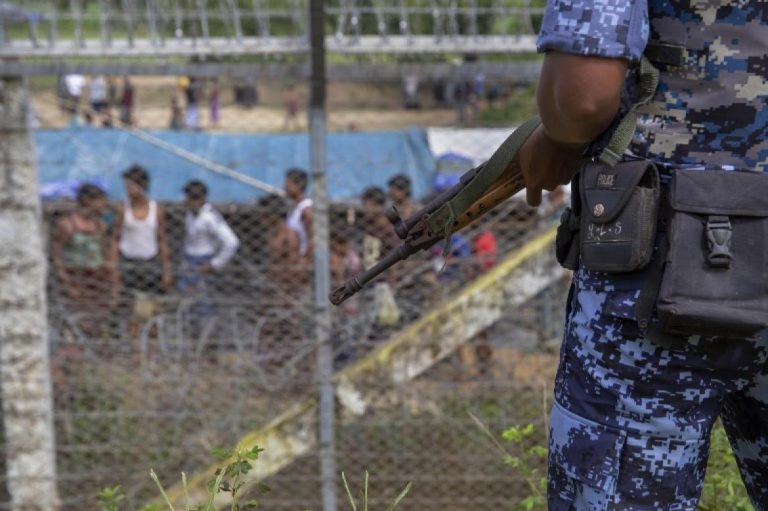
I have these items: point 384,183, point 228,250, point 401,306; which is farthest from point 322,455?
point 384,183

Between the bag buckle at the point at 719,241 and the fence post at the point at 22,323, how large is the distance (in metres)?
3.32

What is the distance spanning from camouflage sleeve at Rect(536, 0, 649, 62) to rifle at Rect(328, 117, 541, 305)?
301mm

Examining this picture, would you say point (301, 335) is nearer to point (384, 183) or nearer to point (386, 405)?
point (386, 405)

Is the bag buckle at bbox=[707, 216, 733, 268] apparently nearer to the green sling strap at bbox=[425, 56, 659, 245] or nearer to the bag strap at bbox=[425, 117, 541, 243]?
the green sling strap at bbox=[425, 56, 659, 245]

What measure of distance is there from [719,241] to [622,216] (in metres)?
0.15

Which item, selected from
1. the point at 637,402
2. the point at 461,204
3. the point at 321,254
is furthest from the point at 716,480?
the point at 321,254

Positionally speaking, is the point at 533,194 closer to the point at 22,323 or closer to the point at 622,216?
the point at 622,216

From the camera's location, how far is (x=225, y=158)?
26.8ft

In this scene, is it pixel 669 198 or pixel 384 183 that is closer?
pixel 669 198

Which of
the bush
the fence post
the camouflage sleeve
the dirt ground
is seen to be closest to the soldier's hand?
the camouflage sleeve

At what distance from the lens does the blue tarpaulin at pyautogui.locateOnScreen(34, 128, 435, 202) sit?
5.04 m

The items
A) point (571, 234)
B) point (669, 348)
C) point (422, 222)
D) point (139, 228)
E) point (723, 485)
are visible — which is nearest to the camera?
point (669, 348)

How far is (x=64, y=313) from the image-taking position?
4.56m

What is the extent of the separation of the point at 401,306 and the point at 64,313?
1.43 metres
